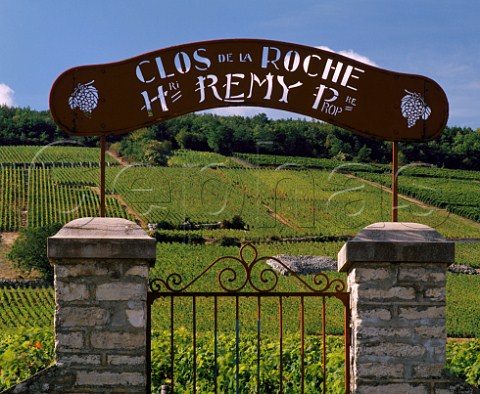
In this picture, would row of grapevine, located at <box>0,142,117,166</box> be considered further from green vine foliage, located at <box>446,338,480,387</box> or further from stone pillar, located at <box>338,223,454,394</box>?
stone pillar, located at <box>338,223,454,394</box>

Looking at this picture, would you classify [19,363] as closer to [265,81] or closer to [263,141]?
[265,81]

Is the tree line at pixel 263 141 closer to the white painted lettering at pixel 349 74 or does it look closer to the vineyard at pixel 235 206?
the vineyard at pixel 235 206

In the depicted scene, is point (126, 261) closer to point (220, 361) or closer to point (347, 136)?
point (220, 361)

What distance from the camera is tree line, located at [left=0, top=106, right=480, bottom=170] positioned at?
143 ft

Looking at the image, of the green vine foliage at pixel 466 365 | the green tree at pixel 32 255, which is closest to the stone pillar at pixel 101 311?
the green vine foliage at pixel 466 365

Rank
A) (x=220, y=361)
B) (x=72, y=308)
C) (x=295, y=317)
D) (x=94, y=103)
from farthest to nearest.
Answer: (x=295, y=317) → (x=220, y=361) → (x=94, y=103) → (x=72, y=308)

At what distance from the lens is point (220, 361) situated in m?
6.29

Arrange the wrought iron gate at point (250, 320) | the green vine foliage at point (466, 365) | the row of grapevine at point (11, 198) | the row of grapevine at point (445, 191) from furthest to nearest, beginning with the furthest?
the row of grapevine at point (445, 191)
the row of grapevine at point (11, 198)
the green vine foliage at point (466, 365)
the wrought iron gate at point (250, 320)

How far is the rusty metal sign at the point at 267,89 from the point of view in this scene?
4.89 metres

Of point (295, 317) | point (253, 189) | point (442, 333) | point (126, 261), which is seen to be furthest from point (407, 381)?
point (253, 189)

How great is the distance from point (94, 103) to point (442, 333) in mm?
2813

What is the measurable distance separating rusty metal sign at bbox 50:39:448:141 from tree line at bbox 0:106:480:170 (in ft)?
102

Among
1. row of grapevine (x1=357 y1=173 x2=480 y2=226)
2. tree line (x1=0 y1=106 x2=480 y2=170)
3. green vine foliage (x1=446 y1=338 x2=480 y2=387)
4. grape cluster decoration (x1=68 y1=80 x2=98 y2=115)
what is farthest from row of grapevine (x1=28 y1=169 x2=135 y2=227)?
grape cluster decoration (x1=68 y1=80 x2=98 y2=115)

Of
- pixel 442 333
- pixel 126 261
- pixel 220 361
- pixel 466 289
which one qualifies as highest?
pixel 126 261
